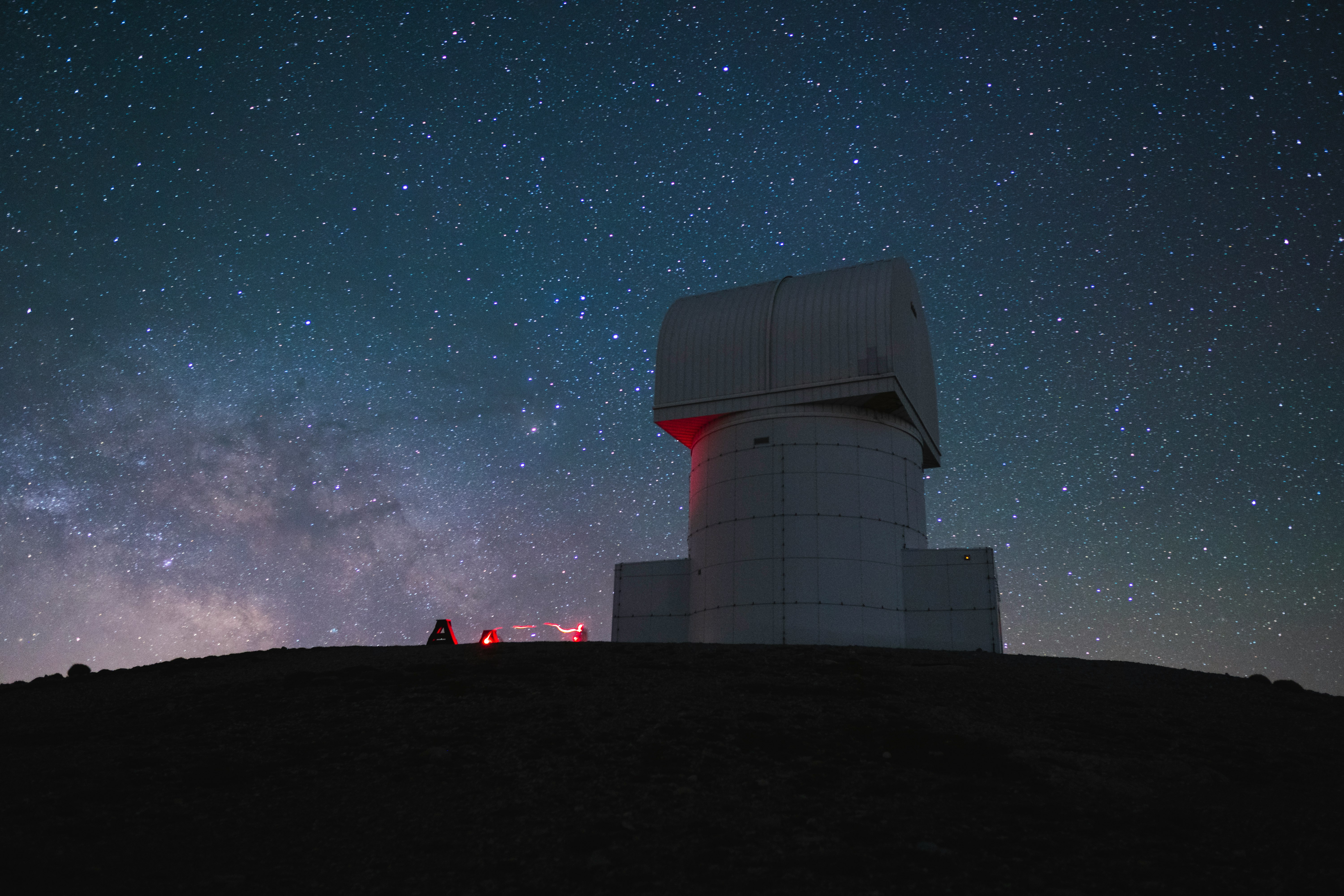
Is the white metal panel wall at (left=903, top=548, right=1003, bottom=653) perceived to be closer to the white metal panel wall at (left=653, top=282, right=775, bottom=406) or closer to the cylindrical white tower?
the cylindrical white tower

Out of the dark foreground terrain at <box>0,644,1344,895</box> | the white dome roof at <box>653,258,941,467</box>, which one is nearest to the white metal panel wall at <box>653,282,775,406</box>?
the white dome roof at <box>653,258,941,467</box>

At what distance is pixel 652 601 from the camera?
81.1 ft

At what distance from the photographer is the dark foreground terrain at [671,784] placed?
23.3 ft

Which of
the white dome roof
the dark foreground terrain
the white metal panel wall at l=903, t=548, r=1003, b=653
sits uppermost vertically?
the white dome roof

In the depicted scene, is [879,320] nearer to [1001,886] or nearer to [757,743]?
[757,743]

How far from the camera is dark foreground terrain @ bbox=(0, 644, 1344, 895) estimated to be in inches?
279

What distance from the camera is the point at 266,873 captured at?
714 cm

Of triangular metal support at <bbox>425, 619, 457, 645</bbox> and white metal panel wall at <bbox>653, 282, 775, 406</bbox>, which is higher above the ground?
white metal panel wall at <bbox>653, 282, 775, 406</bbox>

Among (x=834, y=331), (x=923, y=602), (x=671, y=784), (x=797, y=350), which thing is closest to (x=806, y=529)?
(x=923, y=602)

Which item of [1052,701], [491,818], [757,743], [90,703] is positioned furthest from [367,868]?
[1052,701]

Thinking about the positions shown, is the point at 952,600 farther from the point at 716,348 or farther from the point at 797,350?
the point at 716,348

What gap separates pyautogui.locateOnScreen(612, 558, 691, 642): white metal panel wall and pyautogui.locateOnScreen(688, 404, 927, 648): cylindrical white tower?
40 centimetres

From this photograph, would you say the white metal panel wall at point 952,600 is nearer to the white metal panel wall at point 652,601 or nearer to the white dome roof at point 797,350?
the white dome roof at point 797,350

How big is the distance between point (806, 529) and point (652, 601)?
486cm
